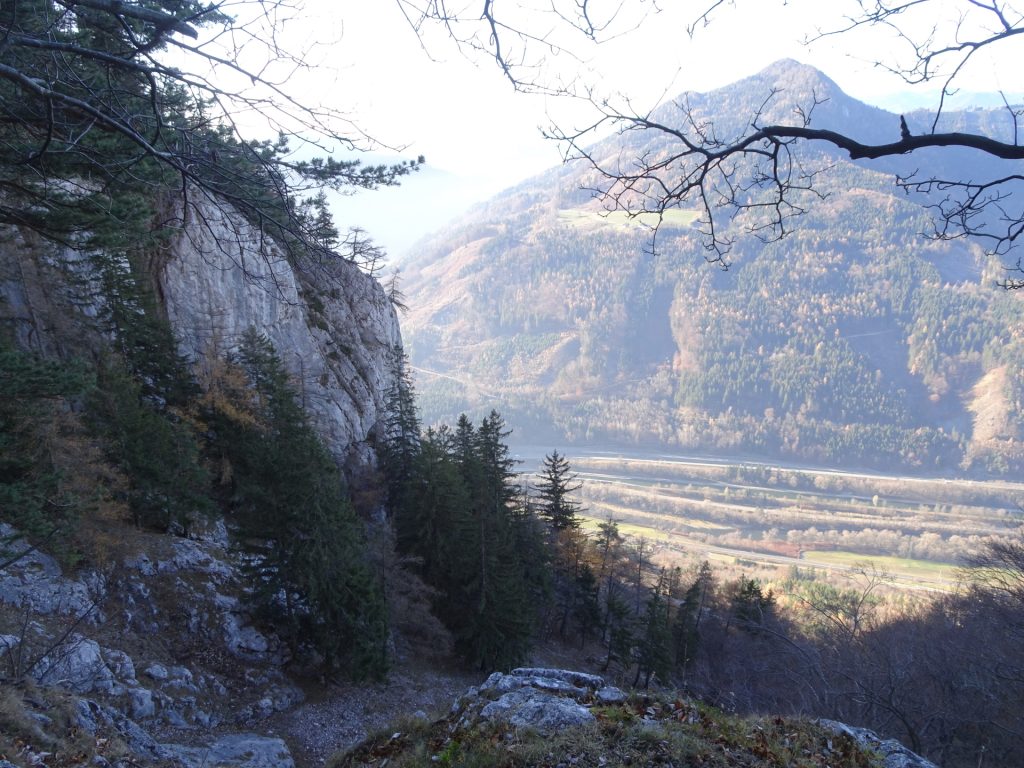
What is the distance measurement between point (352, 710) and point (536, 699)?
9.44 metres

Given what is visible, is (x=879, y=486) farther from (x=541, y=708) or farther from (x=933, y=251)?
(x=541, y=708)

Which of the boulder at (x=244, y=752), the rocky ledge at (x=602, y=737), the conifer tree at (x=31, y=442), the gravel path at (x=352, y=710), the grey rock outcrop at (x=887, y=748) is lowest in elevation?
the gravel path at (x=352, y=710)

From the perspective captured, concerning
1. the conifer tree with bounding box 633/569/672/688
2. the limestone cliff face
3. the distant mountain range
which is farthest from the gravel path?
the distant mountain range

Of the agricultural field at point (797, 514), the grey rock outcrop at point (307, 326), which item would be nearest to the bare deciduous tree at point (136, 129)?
the grey rock outcrop at point (307, 326)

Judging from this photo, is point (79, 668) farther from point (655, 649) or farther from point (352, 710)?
point (655, 649)

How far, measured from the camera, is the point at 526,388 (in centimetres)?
14638

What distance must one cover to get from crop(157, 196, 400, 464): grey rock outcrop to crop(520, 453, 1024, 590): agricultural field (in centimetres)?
3608

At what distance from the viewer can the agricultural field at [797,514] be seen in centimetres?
6669

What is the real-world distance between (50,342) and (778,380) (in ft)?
478

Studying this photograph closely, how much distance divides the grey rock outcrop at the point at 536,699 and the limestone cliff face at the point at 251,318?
978 centimetres

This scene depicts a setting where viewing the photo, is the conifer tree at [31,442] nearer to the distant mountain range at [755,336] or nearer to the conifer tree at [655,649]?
the conifer tree at [655,649]

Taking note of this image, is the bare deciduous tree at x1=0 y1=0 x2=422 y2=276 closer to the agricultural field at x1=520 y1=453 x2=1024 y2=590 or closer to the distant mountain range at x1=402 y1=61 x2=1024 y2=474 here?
the agricultural field at x1=520 y1=453 x2=1024 y2=590

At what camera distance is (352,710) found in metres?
12.7

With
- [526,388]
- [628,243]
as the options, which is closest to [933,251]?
[628,243]
